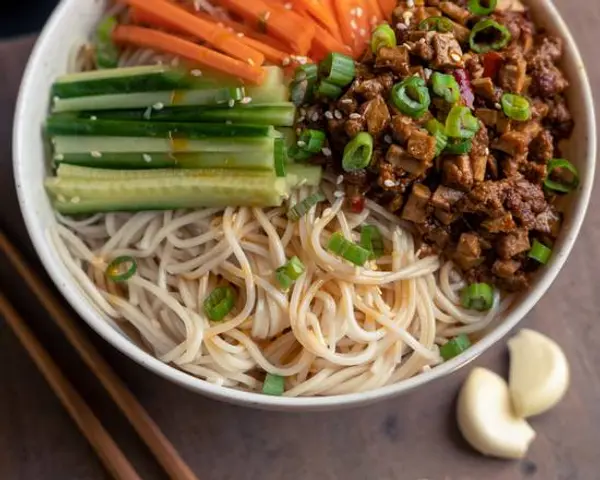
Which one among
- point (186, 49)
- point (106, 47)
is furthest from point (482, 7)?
point (106, 47)

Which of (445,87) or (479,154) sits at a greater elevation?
(445,87)

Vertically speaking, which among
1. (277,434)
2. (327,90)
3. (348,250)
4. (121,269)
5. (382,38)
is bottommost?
(277,434)

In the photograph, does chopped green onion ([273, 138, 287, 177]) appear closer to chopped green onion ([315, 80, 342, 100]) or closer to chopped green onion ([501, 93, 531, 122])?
chopped green onion ([315, 80, 342, 100])

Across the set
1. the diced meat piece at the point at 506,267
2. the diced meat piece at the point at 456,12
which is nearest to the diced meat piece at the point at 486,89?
the diced meat piece at the point at 456,12

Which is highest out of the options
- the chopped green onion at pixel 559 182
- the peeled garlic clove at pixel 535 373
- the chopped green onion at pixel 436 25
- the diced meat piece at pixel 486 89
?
the chopped green onion at pixel 436 25

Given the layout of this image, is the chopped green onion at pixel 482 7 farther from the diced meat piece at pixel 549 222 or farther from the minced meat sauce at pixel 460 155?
the diced meat piece at pixel 549 222

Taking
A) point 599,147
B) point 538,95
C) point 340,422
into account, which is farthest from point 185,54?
point 599,147

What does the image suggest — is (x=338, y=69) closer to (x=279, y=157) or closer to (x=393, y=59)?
(x=393, y=59)

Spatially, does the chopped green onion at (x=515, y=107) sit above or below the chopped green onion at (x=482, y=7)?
below

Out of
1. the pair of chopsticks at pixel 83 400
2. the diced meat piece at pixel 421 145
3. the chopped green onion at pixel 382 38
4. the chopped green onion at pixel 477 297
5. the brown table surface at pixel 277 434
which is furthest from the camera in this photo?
the brown table surface at pixel 277 434
